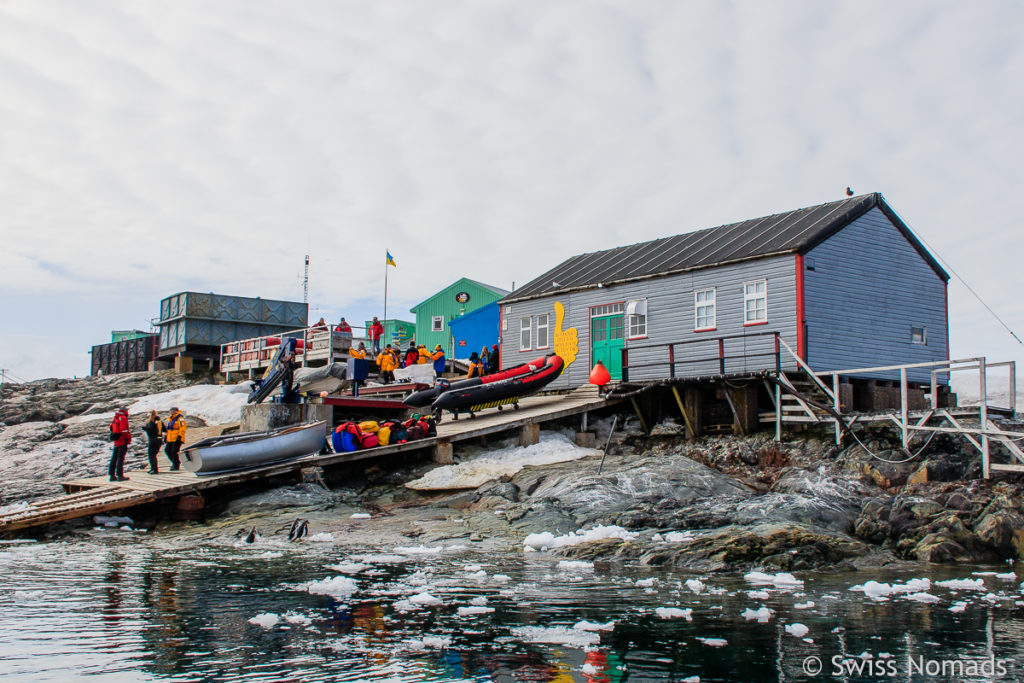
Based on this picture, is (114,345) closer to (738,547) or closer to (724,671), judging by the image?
(738,547)

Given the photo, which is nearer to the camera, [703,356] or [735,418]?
[735,418]

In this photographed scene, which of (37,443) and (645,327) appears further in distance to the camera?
(37,443)

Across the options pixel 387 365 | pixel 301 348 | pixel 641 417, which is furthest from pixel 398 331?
pixel 641 417

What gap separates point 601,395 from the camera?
20.4 meters

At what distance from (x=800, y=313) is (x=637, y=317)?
4.77 meters

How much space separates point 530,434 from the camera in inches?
756

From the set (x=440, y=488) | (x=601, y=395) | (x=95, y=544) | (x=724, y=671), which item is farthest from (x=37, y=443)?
(x=724, y=671)

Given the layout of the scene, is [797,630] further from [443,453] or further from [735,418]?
[443,453]

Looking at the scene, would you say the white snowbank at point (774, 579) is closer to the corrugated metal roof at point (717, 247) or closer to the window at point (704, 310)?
the corrugated metal roof at point (717, 247)

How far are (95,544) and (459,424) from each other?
884cm

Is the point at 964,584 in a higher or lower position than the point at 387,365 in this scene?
lower

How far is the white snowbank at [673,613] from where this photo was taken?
788cm

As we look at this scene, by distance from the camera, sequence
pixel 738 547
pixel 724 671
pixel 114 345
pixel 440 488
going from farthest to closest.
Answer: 1. pixel 114 345
2. pixel 440 488
3. pixel 738 547
4. pixel 724 671

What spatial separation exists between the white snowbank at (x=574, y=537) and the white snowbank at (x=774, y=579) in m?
2.47
